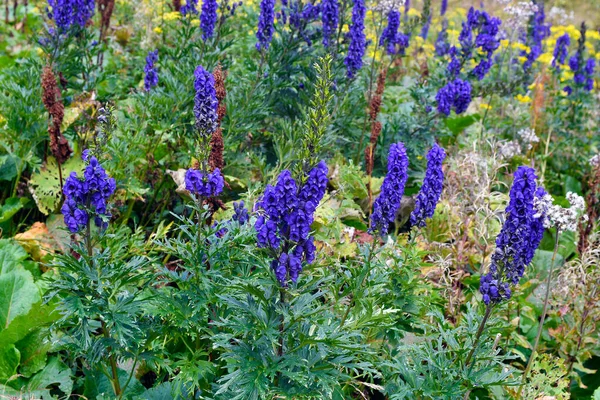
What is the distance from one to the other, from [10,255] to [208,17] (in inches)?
92.1

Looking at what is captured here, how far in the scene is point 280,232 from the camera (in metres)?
2.13

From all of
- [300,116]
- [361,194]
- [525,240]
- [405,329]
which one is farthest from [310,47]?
[525,240]

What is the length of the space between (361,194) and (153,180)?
5.24ft

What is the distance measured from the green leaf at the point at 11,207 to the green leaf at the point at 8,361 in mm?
1242

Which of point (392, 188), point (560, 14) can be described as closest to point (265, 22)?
point (392, 188)

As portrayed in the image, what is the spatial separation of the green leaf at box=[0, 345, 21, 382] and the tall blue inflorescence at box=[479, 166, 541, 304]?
7.74 feet

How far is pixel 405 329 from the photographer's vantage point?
10.5 ft

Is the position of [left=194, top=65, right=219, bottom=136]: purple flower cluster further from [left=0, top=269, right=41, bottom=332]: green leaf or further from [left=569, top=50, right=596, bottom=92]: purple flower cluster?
[left=569, top=50, right=596, bottom=92]: purple flower cluster

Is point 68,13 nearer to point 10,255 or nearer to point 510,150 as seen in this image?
point 10,255

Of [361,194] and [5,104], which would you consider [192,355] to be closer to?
[361,194]

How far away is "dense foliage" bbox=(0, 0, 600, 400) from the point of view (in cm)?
236

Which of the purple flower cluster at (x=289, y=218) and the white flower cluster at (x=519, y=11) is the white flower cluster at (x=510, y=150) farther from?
the purple flower cluster at (x=289, y=218)

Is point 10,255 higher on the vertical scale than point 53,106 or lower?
lower

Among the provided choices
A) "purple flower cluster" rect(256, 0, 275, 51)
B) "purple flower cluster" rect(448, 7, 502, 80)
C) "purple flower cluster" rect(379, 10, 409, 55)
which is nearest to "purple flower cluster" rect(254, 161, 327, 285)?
"purple flower cluster" rect(256, 0, 275, 51)
